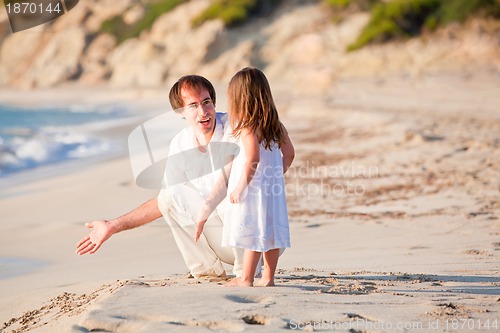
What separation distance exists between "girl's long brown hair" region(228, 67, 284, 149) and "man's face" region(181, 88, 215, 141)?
0.22 meters

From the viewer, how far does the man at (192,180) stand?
373cm

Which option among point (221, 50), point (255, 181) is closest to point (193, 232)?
point (255, 181)

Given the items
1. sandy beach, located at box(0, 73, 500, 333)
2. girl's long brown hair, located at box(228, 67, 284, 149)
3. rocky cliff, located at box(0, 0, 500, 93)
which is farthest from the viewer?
rocky cliff, located at box(0, 0, 500, 93)

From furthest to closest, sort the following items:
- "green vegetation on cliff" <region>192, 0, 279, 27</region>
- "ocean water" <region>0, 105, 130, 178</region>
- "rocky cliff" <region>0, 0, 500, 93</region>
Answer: "green vegetation on cliff" <region>192, 0, 279, 27</region>, "rocky cliff" <region>0, 0, 500, 93</region>, "ocean water" <region>0, 105, 130, 178</region>

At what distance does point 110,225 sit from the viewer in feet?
12.0

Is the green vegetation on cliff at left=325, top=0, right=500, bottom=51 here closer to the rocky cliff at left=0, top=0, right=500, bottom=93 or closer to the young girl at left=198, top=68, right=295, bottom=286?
the rocky cliff at left=0, top=0, right=500, bottom=93

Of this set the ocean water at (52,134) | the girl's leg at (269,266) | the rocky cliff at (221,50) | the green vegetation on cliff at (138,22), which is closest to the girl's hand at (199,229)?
the girl's leg at (269,266)

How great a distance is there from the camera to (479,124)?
1067 cm

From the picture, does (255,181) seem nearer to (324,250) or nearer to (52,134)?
(324,250)

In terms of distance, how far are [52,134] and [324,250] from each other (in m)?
12.3

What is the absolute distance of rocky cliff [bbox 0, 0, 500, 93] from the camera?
63.7ft

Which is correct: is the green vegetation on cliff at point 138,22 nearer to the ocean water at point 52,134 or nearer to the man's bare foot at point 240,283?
the ocean water at point 52,134

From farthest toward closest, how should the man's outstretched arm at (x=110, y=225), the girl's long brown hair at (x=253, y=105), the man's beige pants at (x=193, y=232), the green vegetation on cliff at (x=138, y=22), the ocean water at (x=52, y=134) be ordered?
the green vegetation on cliff at (x=138, y=22)
the ocean water at (x=52, y=134)
the man's beige pants at (x=193, y=232)
the man's outstretched arm at (x=110, y=225)
the girl's long brown hair at (x=253, y=105)

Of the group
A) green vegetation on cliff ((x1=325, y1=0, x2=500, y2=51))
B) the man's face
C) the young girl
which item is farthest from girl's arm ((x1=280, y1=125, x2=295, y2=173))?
green vegetation on cliff ((x1=325, y1=0, x2=500, y2=51))
